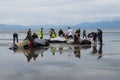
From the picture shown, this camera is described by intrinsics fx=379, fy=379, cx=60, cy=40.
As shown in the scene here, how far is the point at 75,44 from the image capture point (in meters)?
42.5

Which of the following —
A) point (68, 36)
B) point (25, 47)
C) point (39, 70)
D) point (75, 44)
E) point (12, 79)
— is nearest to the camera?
point (12, 79)

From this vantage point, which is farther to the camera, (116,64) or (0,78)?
(116,64)

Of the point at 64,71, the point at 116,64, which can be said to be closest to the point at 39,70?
the point at 64,71

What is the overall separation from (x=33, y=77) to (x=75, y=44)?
25099mm

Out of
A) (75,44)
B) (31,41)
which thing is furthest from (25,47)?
(75,44)

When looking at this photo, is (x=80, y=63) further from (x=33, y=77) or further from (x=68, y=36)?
(x=68, y=36)

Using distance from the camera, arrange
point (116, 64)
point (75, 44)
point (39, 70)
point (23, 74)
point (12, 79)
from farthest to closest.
Answer: point (75, 44) < point (116, 64) < point (39, 70) < point (23, 74) < point (12, 79)

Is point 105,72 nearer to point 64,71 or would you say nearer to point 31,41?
point 64,71

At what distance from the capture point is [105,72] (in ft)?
63.0

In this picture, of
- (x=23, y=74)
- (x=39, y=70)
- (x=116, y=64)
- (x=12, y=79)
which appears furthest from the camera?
(x=116, y=64)

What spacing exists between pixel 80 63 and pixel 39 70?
13.1 feet

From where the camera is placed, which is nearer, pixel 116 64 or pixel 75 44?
pixel 116 64

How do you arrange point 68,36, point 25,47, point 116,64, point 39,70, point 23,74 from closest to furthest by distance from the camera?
point 23,74 < point 39,70 < point 116,64 < point 25,47 < point 68,36

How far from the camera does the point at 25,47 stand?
3706cm
